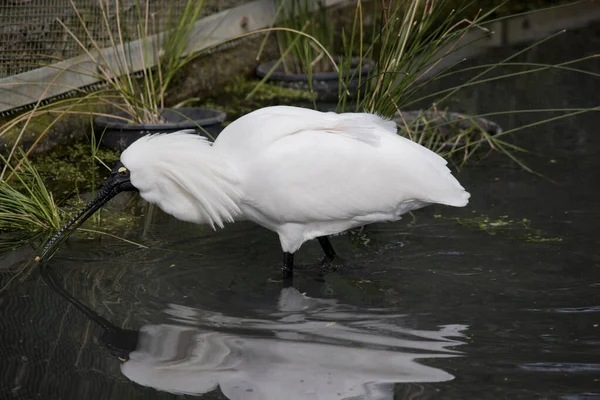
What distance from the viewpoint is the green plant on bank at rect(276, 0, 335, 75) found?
8.55 m

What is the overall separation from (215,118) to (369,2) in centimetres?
520

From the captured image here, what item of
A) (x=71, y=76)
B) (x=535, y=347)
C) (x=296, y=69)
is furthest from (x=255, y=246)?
(x=296, y=69)

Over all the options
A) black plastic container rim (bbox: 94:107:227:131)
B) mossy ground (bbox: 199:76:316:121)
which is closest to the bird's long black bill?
black plastic container rim (bbox: 94:107:227:131)

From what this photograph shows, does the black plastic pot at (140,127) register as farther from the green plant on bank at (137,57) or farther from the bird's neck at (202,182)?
the bird's neck at (202,182)

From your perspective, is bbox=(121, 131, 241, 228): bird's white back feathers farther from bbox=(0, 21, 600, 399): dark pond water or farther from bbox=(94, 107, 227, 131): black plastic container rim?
bbox=(94, 107, 227, 131): black plastic container rim

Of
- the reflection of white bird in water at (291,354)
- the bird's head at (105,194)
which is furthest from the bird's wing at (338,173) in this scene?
the bird's head at (105,194)

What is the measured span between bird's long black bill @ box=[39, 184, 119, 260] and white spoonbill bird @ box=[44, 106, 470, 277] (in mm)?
216

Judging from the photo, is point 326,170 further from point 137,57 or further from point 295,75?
point 295,75

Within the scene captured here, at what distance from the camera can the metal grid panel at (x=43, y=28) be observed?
22.1 feet

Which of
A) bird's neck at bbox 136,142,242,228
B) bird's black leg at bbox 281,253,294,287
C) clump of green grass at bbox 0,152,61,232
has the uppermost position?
bird's neck at bbox 136,142,242,228

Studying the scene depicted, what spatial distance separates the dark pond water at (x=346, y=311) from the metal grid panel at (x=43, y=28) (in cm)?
191

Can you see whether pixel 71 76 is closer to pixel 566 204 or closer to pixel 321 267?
pixel 321 267

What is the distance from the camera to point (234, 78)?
9.30 m

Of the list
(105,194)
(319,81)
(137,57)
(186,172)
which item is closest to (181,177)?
(186,172)
